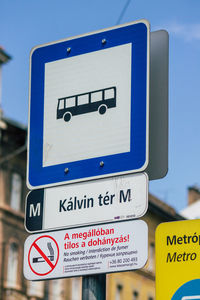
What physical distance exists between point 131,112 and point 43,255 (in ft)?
2.22

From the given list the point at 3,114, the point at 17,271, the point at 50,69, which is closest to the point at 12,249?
the point at 17,271

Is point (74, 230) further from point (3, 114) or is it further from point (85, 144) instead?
point (3, 114)

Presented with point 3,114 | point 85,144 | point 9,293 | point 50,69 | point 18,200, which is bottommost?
point 85,144

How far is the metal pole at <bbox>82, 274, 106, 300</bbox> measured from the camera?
350 cm

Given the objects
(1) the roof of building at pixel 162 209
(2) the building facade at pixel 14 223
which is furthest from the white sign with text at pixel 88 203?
(1) the roof of building at pixel 162 209

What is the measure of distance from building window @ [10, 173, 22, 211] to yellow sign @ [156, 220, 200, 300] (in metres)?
31.1

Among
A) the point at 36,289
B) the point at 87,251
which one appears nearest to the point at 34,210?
the point at 87,251

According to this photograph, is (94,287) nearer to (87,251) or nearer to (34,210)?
(87,251)

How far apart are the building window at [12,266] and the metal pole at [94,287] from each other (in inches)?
1207

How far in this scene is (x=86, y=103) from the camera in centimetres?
393

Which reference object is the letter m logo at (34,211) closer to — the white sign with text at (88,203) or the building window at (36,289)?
the white sign with text at (88,203)

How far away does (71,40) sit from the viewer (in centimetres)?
420

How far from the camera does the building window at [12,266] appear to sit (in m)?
33.9

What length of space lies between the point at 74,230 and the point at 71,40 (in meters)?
0.94
